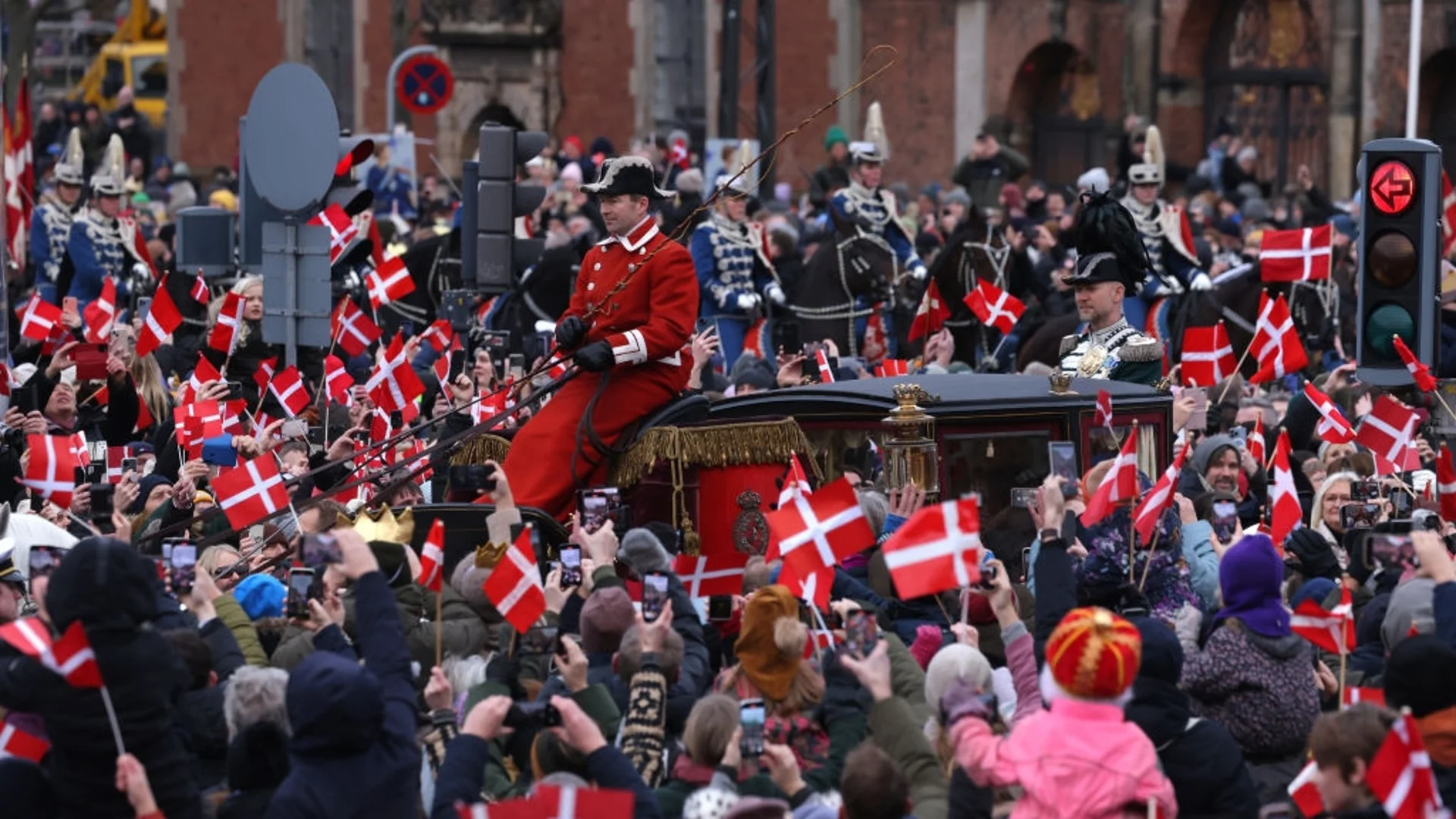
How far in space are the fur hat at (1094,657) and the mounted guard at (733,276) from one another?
15.3m

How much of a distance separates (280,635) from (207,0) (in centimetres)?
3557

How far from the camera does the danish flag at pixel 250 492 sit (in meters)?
12.0

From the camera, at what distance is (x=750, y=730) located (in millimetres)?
8578

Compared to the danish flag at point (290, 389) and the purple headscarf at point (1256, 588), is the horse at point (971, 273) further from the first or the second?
the purple headscarf at point (1256, 588)

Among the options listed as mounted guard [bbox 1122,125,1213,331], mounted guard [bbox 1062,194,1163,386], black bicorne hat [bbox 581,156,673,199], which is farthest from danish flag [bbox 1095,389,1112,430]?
mounted guard [bbox 1122,125,1213,331]

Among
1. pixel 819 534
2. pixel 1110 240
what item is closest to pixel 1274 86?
pixel 1110 240

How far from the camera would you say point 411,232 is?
31.1 metres

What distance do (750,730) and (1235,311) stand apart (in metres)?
14.3

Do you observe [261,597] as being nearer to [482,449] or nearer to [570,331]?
[570,331]

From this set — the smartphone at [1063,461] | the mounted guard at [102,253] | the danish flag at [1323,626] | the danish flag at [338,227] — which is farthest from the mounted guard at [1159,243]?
the danish flag at [1323,626]

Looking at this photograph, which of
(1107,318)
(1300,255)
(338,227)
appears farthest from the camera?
(1300,255)

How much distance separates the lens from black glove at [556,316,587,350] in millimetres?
12617

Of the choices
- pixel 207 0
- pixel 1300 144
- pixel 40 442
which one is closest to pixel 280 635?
pixel 40 442

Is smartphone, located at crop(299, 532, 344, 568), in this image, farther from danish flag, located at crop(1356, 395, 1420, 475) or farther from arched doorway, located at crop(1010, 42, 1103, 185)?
arched doorway, located at crop(1010, 42, 1103, 185)
